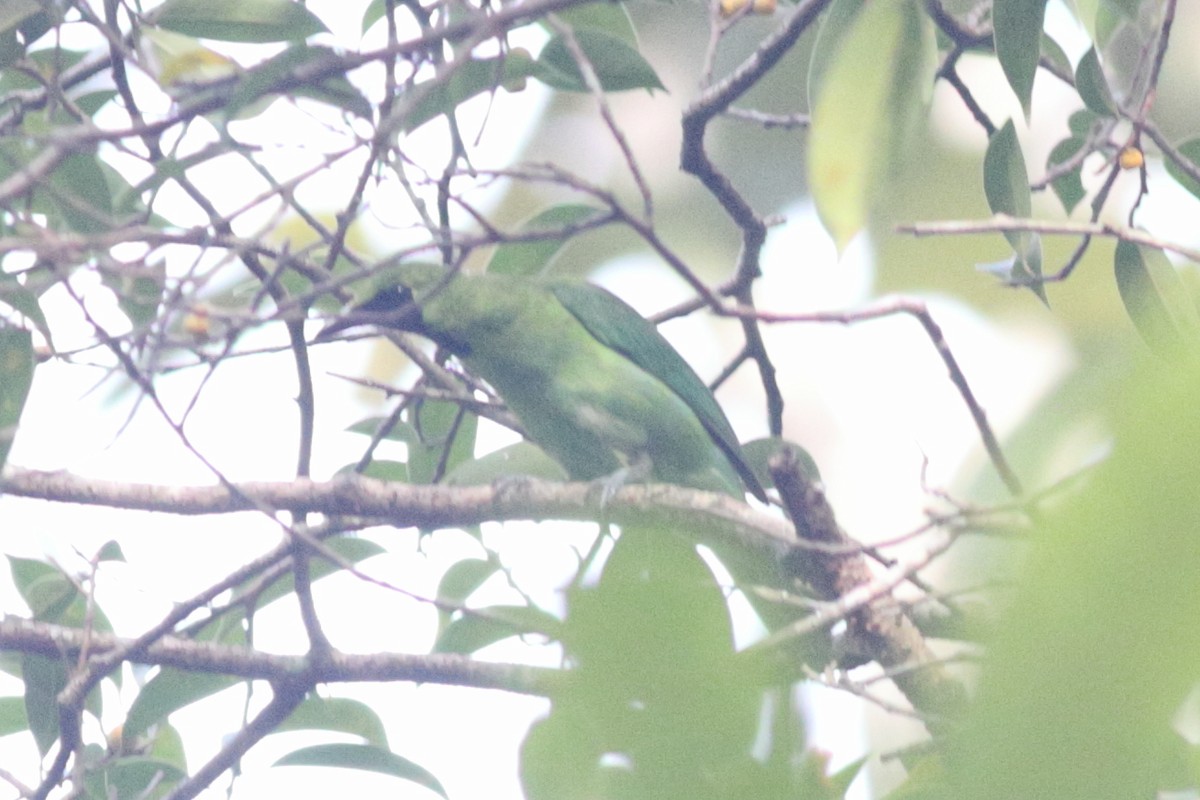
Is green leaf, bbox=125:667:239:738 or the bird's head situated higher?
the bird's head

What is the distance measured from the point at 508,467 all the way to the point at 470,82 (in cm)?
117

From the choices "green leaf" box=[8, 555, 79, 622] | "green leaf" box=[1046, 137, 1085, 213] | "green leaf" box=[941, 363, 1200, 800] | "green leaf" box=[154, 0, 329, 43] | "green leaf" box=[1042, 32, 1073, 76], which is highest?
"green leaf" box=[154, 0, 329, 43]

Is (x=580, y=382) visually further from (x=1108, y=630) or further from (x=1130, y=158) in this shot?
(x=1108, y=630)

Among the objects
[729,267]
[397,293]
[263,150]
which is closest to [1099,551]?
[263,150]

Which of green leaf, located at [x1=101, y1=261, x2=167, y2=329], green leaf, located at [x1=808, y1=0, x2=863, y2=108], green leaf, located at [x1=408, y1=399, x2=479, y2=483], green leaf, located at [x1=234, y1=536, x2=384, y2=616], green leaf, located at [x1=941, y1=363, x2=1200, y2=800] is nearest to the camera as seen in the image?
green leaf, located at [x1=941, y1=363, x2=1200, y2=800]

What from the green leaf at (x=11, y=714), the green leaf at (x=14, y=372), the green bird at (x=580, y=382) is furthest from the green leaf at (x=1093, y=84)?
the green leaf at (x=11, y=714)

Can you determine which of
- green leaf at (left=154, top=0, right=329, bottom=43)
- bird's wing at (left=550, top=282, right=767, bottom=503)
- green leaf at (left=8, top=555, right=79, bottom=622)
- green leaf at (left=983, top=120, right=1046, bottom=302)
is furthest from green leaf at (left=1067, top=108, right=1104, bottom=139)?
green leaf at (left=8, top=555, right=79, bottom=622)

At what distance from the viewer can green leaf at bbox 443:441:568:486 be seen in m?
3.33

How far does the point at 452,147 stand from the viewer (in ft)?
9.03

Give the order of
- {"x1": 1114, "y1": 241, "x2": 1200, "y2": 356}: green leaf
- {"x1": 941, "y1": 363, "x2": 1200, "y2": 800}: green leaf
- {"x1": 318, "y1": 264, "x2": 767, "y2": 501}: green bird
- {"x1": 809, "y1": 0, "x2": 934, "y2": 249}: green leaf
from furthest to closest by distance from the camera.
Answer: {"x1": 318, "y1": 264, "x2": 767, "y2": 501}: green bird
{"x1": 1114, "y1": 241, "x2": 1200, "y2": 356}: green leaf
{"x1": 809, "y1": 0, "x2": 934, "y2": 249}: green leaf
{"x1": 941, "y1": 363, "x2": 1200, "y2": 800}: green leaf

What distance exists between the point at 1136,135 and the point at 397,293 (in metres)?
2.11

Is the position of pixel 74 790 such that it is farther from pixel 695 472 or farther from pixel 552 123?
pixel 552 123

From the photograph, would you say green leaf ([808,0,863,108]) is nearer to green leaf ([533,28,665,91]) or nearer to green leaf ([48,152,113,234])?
green leaf ([533,28,665,91])

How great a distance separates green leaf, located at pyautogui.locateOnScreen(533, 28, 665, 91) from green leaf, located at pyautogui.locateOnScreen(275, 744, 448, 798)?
5.21 feet
